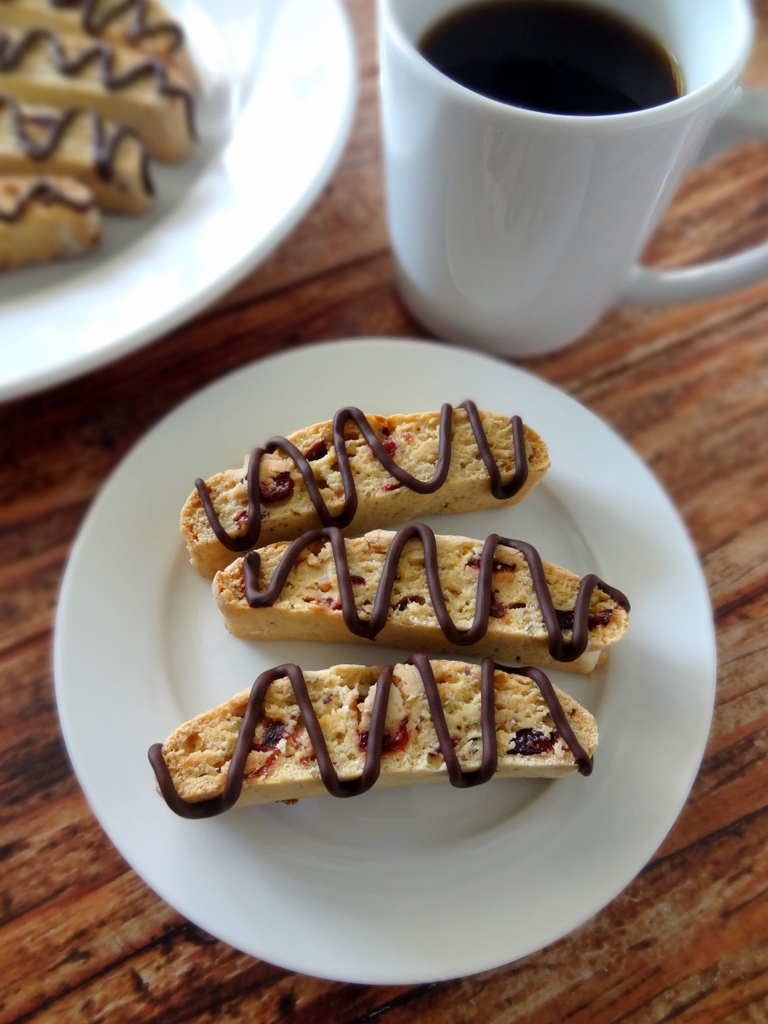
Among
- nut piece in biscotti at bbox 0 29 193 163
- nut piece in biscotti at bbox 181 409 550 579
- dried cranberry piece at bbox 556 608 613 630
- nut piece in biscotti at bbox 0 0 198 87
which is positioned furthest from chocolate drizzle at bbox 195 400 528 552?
nut piece in biscotti at bbox 0 0 198 87

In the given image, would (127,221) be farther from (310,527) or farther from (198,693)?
(198,693)

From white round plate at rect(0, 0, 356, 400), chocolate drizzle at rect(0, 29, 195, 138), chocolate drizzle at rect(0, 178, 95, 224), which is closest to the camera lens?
white round plate at rect(0, 0, 356, 400)

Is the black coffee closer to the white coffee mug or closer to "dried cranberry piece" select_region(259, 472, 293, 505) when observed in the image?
the white coffee mug

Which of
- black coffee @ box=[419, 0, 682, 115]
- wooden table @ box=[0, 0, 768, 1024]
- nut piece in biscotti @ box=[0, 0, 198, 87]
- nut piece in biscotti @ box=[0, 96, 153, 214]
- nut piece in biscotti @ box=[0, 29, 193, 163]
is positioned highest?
black coffee @ box=[419, 0, 682, 115]

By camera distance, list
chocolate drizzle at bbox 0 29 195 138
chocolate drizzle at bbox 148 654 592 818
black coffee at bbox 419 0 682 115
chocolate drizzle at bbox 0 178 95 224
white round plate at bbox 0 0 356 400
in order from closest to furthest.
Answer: chocolate drizzle at bbox 148 654 592 818
black coffee at bbox 419 0 682 115
white round plate at bbox 0 0 356 400
chocolate drizzle at bbox 0 178 95 224
chocolate drizzle at bbox 0 29 195 138

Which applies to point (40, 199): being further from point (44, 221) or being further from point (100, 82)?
point (100, 82)

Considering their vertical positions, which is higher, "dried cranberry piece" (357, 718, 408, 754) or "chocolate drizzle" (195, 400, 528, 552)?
"chocolate drizzle" (195, 400, 528, 552)

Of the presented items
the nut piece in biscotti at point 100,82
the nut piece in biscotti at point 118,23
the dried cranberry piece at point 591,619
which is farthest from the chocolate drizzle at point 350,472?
the nut piece in biscotti at point 118,23
